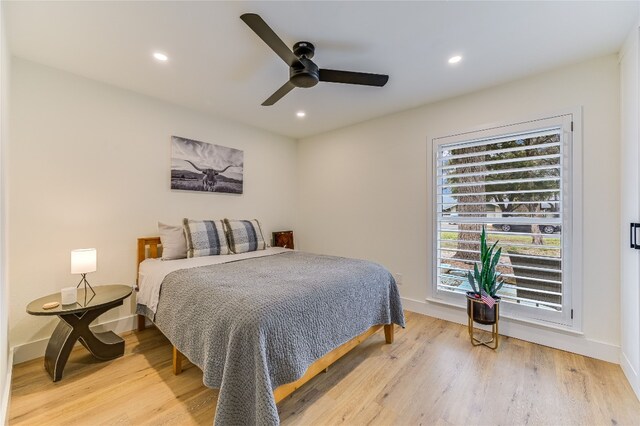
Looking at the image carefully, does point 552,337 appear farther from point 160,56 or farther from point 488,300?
point 160,56

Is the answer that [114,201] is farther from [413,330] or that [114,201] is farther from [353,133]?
[413,330]

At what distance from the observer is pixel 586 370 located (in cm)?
205

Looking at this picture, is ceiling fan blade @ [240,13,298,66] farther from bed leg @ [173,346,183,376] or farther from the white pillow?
bed leg @ [173,346,183,376]

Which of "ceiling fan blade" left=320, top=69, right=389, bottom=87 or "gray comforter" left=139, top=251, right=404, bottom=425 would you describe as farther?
"ceiling fan blade" left=320, top=69, right=389, bottom=87

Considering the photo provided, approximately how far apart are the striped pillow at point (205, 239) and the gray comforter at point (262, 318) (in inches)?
20.9

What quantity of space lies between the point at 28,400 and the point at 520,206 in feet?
13.3

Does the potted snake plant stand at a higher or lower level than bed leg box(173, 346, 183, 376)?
higher

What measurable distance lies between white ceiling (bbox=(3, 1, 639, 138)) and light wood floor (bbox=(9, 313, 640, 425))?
2480 millimetres

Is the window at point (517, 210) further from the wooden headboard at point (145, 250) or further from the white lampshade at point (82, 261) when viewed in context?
the white lampshade at point (82, 261)

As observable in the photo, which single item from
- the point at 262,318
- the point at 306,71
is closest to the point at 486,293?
the point at 262,318

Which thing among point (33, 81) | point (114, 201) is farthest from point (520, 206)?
Answer: point (33, 81)

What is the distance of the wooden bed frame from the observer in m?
1.59

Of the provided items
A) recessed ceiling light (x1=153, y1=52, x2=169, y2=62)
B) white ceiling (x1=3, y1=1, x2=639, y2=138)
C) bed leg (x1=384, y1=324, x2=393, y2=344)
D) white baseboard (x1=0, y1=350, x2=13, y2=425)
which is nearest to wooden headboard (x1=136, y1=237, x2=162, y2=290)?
white baseboard (x1=0, y1=350, x2=13, y2=425)

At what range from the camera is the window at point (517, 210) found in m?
2.33
